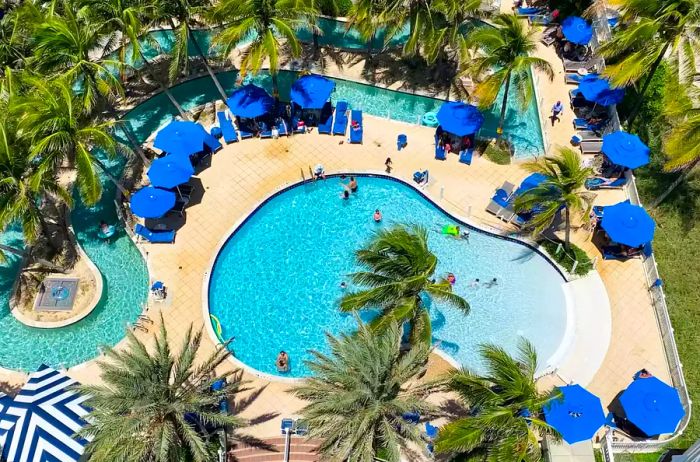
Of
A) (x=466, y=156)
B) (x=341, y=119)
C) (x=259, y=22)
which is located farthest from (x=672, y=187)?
(x=259, y=22)

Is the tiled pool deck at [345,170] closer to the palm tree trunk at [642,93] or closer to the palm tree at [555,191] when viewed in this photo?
the palm tree at [555,191]

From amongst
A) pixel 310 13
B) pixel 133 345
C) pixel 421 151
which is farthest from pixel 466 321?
pixel 310 13

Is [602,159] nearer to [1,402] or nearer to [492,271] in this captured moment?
[492,271]

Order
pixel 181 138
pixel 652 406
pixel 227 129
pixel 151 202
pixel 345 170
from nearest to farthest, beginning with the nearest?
pixel 652 406 < pixel 151 202 < pixel 181 138 < pixel 345 170 < pixel 227 129

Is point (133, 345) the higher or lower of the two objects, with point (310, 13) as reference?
lower

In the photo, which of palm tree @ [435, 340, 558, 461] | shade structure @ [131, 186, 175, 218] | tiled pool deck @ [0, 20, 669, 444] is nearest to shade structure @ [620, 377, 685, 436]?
tiled pool deck @ [0, 20, 669, 444]

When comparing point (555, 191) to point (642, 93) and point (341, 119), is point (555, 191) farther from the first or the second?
point (341, 119)

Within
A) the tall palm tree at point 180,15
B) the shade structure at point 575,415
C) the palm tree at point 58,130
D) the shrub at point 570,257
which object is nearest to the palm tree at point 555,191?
the shrub at point 570,257
